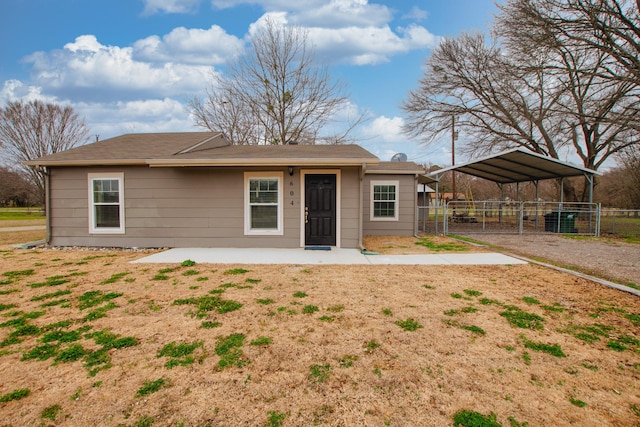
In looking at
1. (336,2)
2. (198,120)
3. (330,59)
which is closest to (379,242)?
(336,2)

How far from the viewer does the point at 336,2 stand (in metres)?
12.3

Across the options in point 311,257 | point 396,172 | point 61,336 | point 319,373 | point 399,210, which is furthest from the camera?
point 399,210

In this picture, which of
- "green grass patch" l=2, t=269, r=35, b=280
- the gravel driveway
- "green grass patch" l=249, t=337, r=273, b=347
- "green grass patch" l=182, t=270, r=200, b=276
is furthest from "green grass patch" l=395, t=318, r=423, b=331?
"green grass patch" l=2, t=269, r=35, b=280

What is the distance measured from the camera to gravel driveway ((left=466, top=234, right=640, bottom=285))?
5688 millimetres

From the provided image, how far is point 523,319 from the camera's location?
11.6 ft

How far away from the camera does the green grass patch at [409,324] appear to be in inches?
129

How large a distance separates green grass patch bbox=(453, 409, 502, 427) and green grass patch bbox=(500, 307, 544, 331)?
1.78m

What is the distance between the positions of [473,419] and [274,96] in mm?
17963

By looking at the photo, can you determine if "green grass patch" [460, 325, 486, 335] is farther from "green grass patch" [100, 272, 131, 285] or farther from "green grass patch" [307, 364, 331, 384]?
"green grass patch" [100, 272, 131, 285]

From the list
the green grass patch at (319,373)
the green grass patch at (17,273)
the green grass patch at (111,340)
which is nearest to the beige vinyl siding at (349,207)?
the green grass patch at (319,373)

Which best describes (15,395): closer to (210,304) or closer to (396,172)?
(210,304)

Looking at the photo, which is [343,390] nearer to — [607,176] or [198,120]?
[198,120]

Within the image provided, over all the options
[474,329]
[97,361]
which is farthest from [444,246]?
[97,361]

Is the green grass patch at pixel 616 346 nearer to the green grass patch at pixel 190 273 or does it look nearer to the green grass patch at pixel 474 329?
the green grass patch at pixel 474 329
